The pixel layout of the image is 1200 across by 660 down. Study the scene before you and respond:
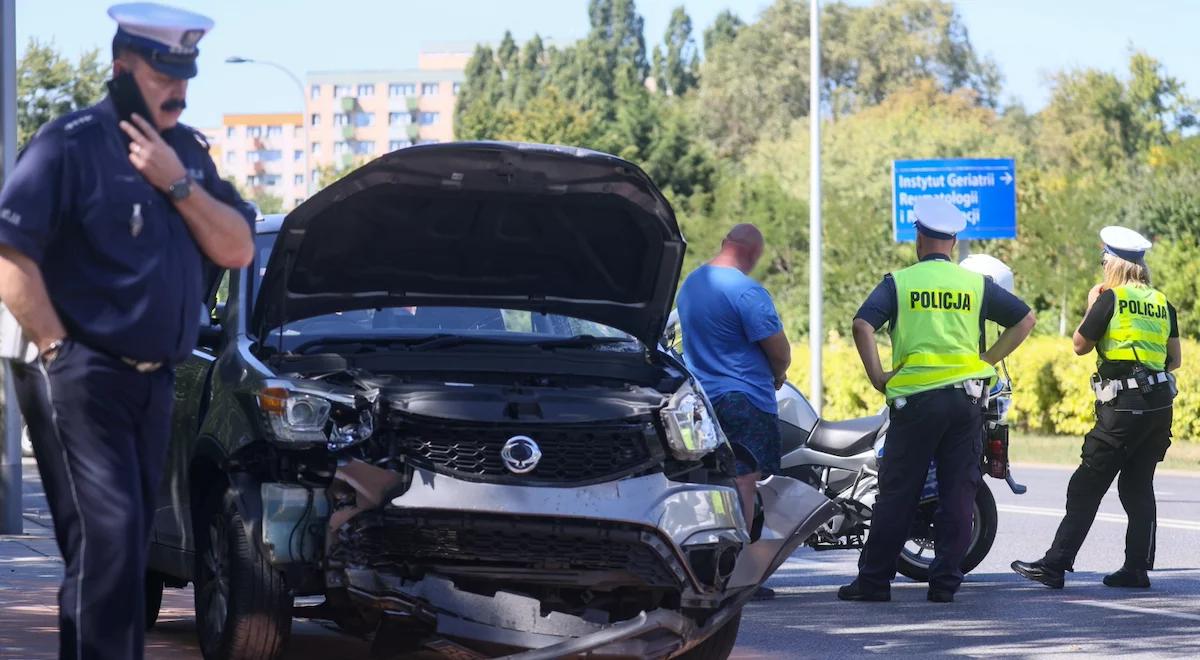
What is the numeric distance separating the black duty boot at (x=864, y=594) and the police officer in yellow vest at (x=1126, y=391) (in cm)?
104

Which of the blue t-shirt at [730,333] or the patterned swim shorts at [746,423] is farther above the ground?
the blue t-shirt at [730,333]

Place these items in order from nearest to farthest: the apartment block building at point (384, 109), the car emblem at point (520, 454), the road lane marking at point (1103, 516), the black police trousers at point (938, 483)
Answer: the car emblem at point (520, 454), the black police trousers at point (938, 483), the road lane marking at point (1103, 516), the apartment block building at point (384, 109)

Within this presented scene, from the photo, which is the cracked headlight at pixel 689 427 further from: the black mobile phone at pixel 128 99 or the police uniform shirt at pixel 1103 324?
the police uniform shirt at pixel 1103 324

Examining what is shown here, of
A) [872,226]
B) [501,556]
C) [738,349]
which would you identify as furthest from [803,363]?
[501,556]

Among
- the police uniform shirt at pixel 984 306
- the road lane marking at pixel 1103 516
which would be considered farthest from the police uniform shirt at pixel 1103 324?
the road lane marking at pixel 1103 516

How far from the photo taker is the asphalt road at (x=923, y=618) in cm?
799

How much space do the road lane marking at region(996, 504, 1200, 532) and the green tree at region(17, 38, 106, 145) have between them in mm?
31339

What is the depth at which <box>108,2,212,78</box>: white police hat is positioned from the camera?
4.86m

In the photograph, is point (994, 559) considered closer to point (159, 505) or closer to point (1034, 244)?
point (159, 505)

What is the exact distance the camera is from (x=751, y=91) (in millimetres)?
91312

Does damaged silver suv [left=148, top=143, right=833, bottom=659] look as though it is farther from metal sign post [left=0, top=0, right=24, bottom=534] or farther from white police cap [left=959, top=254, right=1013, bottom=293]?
metal sign post [left=0, top=0, right=24, bottom=534]

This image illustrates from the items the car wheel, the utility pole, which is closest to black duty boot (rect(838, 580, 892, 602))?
the car wheel

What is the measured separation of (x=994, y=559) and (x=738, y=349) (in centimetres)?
326

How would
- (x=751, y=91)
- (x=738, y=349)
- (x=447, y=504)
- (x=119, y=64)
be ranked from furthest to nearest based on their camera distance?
(x=751, y=91) < (x=738, y=349) < (x=447, y=504) < (x=119, y=64)
